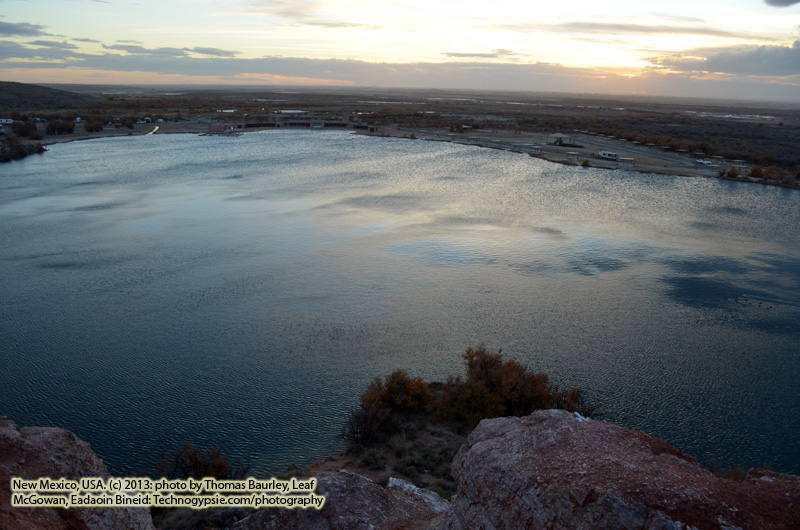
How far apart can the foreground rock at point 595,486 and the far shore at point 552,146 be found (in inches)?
1708

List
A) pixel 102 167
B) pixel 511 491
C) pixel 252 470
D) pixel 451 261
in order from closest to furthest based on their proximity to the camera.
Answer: pixel 511 491, pixel 252 470, pixel 451 261, pixel 102 167

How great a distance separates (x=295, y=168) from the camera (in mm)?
44875

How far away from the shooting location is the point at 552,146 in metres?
60.1

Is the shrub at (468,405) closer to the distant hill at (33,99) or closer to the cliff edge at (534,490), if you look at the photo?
the cliff edge at (534,490)

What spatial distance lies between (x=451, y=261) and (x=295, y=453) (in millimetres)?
12464

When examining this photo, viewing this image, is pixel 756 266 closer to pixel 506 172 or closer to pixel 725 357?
pixel 725 357

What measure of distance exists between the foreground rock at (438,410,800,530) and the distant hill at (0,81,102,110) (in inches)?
4390

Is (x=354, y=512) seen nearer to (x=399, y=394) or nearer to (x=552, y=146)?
(x=399, y=394)

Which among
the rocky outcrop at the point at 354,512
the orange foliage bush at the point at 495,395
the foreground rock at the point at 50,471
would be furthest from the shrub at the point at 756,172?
the foreground rock at the point at 50,471

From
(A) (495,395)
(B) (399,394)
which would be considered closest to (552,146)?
(A) (495,395)

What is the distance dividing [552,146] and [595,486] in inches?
2322

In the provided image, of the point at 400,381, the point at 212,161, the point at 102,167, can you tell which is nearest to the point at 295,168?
the point at 212,161

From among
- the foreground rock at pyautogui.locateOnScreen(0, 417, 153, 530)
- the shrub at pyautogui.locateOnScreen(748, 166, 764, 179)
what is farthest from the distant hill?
the foreground rock at pyautogui.locateOnScreen(0, 417, 153, 530)

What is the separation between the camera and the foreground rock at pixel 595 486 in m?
5.01
